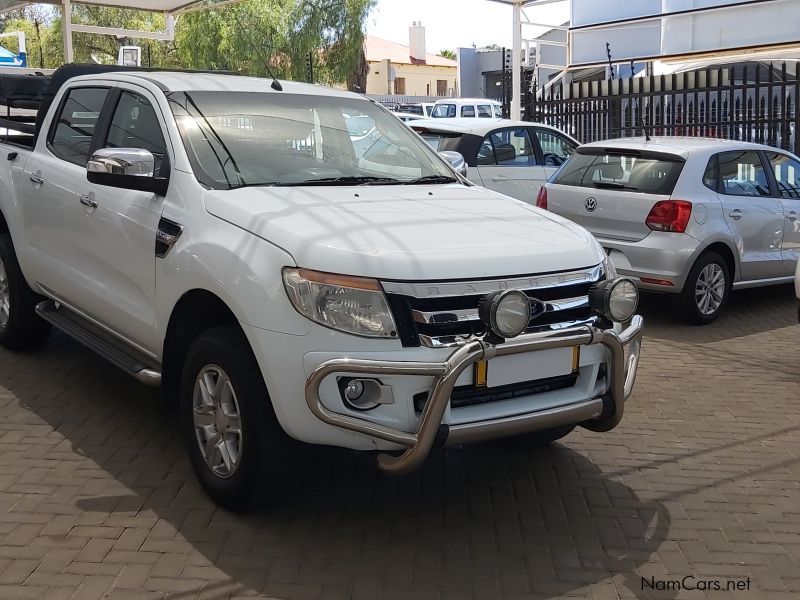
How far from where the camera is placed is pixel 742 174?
29.7 feet

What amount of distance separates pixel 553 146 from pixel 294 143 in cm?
757

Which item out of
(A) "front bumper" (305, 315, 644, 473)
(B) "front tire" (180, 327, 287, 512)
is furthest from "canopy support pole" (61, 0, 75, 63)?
(A) "front bumper" (305, 315, 644, 473)

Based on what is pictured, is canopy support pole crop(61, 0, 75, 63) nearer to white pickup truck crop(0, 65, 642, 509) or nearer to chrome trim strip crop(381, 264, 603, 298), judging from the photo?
white pickup truck crop(0, 65, 642, 509)

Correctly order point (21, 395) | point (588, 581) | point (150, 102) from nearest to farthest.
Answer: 1. point (588, 581)
2. point (150, 102)
3. point (21, 395)

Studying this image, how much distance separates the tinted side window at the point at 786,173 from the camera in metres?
9.50

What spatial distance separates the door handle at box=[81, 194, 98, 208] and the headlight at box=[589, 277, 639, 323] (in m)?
2.74

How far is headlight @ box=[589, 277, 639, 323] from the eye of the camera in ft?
13.8

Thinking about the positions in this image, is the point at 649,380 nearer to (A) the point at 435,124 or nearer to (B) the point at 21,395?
(B) the point at 21,395

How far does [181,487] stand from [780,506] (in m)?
2.83

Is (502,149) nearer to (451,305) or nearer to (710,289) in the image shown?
(710,289)

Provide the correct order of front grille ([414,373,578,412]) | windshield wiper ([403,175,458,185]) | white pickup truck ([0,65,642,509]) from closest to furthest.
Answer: white pickup truck ([0,65,642,509]), front grille ([414,373,578,412]), windshield wiper ([403,175,458,185])

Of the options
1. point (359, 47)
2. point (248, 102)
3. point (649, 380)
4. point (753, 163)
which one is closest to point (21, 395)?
point (248, 102)

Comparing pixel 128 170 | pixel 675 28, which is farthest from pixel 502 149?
pixel 675 28

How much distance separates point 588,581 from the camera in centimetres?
386
